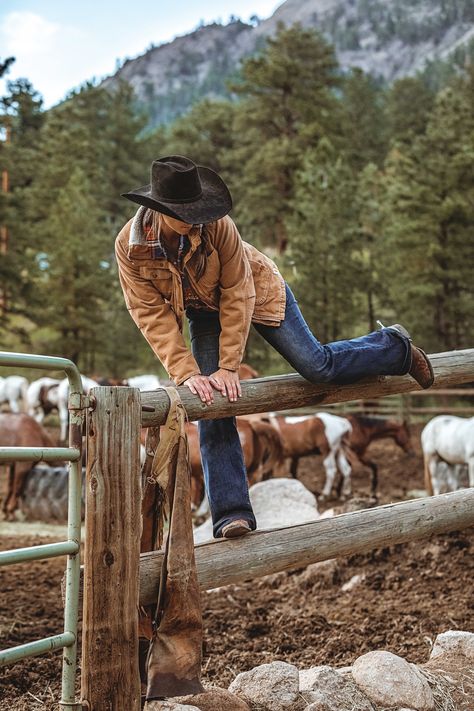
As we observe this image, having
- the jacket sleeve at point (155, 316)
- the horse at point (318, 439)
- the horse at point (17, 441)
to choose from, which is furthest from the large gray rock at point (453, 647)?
the horse at point (318, 439)

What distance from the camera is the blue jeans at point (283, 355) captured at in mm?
3514

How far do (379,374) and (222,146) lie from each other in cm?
3946

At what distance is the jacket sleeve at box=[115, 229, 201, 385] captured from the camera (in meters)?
3.45

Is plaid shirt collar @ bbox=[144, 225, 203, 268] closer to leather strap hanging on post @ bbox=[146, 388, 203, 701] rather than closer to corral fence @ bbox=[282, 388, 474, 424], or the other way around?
leather strap hanging on post @ bbox=[146, 388, 203, 701]

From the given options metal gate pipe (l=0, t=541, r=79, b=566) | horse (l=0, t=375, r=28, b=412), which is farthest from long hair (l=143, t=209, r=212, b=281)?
horse (l=0, t=375, r=28, b=412)

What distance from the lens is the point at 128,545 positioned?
2.77 meters

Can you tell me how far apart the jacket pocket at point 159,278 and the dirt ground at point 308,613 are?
6.03 feet

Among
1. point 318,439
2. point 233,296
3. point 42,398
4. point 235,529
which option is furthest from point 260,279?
point 42,398

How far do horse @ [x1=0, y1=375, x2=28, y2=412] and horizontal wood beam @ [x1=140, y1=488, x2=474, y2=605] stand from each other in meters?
17.6

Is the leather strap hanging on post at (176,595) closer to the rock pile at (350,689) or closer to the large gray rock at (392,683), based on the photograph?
the rock pile at (350,689)

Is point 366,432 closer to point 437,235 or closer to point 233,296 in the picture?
point 233,296

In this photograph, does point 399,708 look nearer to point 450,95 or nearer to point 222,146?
point 450,95

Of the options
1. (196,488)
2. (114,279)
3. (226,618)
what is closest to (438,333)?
(114,279)

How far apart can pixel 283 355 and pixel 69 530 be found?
140cm
